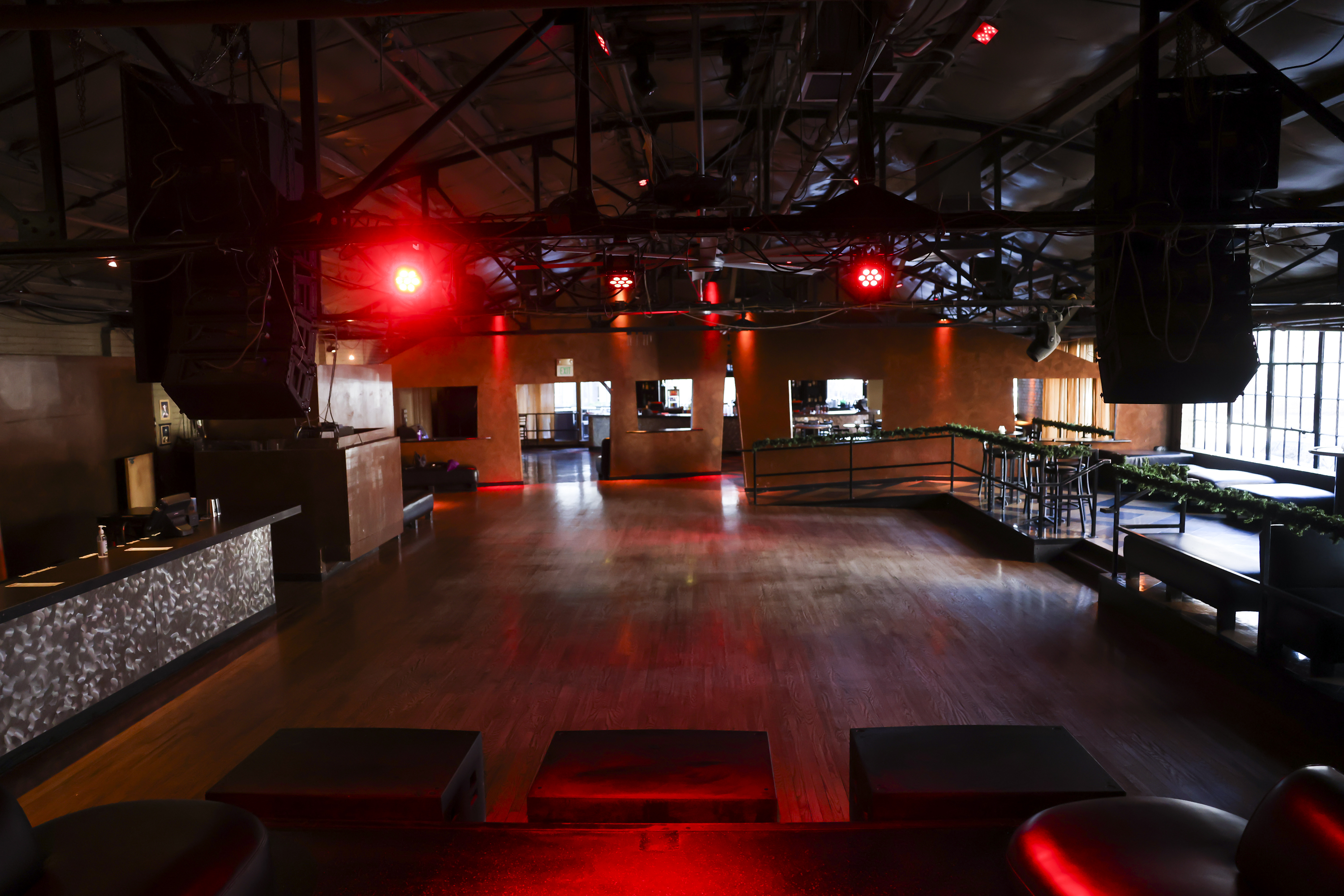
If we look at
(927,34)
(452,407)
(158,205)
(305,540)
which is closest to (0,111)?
(158,205)

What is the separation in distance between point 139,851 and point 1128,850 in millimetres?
2596

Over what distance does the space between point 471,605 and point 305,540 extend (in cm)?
209

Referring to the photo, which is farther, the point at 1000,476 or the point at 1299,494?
the point at 1000,476

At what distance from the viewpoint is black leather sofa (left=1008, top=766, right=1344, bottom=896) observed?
5.47 feet

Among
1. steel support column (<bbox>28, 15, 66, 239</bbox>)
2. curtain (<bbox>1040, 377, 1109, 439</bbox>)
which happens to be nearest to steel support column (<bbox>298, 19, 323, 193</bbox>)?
steel support column (<bbox>28, 15, 66, 239</bbox>)

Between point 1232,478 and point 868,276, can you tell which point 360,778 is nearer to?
point 868,276

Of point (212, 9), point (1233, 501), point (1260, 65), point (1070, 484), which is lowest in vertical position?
point (1070, 484)

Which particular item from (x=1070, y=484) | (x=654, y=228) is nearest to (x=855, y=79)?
(x=654, y=228)

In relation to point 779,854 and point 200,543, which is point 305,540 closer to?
point 200,543

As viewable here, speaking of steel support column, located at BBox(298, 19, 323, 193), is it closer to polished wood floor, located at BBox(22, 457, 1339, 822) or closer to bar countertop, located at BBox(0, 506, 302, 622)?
bar countertop, located at BBox(0, 506, 302, 622)

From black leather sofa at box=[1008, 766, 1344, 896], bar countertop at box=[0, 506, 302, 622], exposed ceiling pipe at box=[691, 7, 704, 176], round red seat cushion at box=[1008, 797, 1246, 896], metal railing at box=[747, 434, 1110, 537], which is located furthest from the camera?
metal railing at box=[747, 434, 1110, 537]

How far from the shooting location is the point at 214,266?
3666mm

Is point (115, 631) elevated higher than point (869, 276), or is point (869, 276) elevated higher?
point (869, 276)

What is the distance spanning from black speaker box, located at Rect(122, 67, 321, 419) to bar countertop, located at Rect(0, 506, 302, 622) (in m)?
1.19
